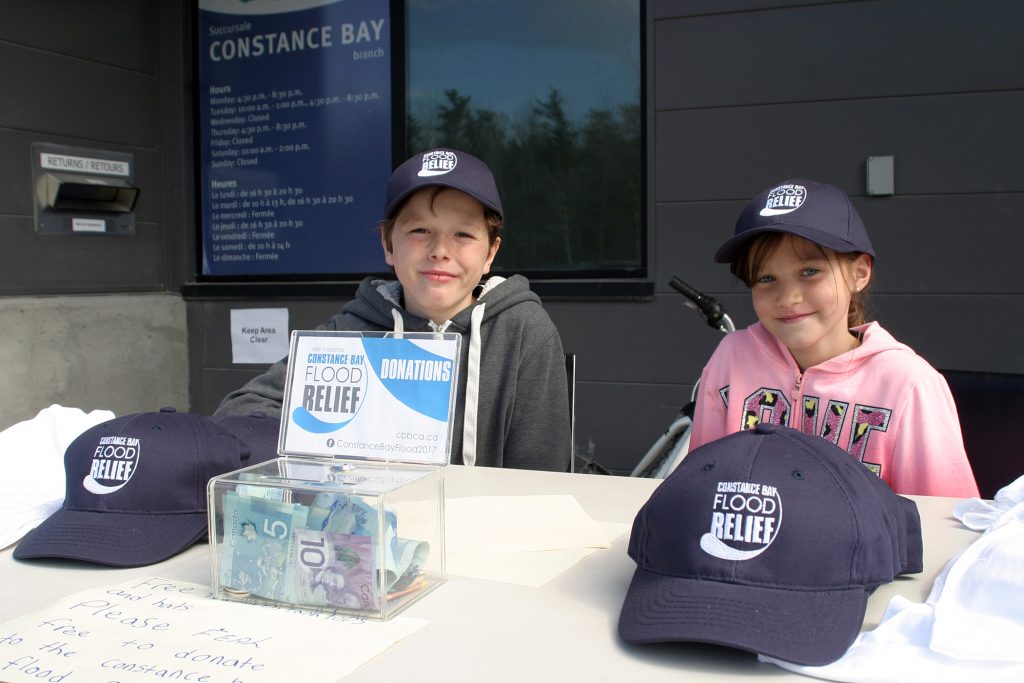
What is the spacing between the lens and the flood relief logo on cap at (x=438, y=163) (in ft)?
6.29

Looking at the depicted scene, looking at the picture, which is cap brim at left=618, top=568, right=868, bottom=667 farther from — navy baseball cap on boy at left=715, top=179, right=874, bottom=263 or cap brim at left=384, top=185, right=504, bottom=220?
cap brim at left=384, top=185, right=504, bottom=220

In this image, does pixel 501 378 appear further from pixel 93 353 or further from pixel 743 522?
pixel 93 353

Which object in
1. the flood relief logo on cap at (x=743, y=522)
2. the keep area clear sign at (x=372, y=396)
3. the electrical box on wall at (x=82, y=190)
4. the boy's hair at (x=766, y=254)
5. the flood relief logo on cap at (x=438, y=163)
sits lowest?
the flood relief logo on cap at (x=743, y=522)

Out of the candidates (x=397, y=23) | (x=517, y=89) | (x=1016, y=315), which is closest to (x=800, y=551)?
(x=1016, y=315)

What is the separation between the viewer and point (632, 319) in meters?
3.72

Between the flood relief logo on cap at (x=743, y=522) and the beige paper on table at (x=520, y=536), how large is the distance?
0.28m

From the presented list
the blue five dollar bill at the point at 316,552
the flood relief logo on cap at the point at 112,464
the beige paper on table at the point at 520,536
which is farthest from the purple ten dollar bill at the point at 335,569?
the flood relief logo on cap at the point at 112,464

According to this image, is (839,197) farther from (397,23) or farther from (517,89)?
(397,23)

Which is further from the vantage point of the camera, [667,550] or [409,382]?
[409,382]

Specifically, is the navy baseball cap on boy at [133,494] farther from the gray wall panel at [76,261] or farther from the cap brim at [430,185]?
the gray wall panel at [76,261]

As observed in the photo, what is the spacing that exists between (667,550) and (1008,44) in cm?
301

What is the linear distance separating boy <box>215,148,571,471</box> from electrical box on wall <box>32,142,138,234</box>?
2407 millimetres

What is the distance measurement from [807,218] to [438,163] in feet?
2.58

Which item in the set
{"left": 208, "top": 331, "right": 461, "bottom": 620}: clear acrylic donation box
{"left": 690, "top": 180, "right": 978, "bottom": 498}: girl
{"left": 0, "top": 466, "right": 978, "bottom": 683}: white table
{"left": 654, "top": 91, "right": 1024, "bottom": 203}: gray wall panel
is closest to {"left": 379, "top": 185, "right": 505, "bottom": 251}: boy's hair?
{"left": 690, "top": 180, "right": 978, "bottom": 498}: girl
